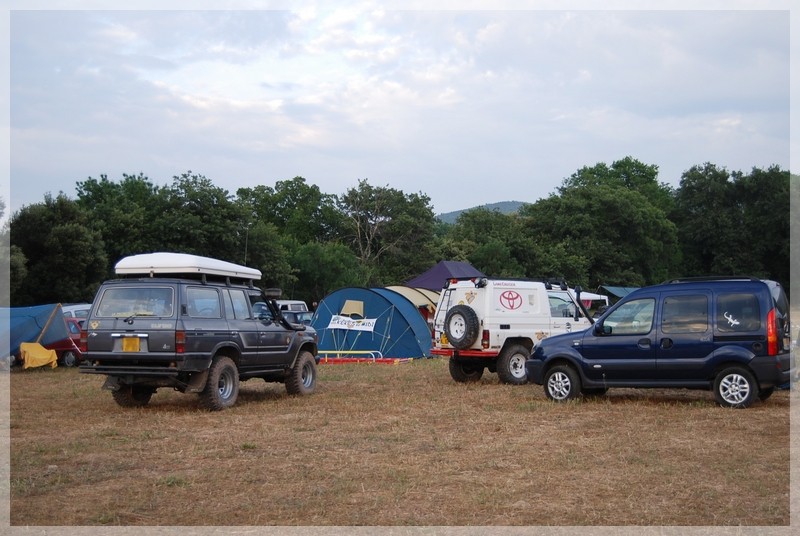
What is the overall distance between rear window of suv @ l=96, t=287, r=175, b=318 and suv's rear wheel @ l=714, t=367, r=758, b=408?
25.6 feet

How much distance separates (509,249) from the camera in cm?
5662

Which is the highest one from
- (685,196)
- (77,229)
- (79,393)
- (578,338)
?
(685,196)

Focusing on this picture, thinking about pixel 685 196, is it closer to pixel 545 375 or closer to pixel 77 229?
pixel 77 229

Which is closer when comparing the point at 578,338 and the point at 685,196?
the point at 578,338

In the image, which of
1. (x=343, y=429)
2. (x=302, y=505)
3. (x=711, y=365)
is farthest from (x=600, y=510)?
(x=711, y=365)

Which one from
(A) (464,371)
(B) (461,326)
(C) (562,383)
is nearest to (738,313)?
(C) (562,383)

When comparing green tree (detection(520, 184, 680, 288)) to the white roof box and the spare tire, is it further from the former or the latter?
the white roof box

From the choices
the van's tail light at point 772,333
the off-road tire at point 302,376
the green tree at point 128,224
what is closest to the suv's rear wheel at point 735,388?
the van's tail light at point 772,333

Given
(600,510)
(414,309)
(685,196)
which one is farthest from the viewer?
(685,196)

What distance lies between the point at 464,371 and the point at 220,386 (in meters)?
5.82

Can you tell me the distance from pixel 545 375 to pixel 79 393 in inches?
325

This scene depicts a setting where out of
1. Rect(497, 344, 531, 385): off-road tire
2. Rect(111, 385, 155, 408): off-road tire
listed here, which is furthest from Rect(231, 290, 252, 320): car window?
Rect(497, 344, 531, 385): off-road tire

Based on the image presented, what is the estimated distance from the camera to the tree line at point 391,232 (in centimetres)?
3166

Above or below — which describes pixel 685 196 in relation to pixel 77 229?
above
